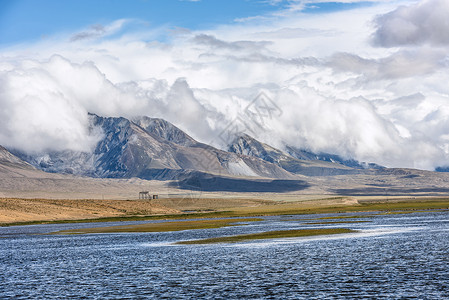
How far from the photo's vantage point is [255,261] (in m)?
56.0

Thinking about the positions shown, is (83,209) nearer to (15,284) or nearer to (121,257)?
(121,257)

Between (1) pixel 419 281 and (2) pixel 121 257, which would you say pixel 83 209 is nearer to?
(2) pixel 121 257

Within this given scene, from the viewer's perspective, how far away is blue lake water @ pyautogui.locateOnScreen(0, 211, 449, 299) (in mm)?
39812

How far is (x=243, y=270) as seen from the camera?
50.3 m

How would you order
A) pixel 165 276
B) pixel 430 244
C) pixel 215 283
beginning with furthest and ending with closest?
pixel 430 244
pixel 165 276
pixel 215 283

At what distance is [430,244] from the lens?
64.2 meters

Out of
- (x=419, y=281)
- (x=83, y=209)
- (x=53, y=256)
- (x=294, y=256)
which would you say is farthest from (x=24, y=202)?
(x=419, y=281)

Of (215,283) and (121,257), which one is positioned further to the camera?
(121,257)

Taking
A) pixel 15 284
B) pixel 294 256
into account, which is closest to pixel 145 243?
pixel 294 256

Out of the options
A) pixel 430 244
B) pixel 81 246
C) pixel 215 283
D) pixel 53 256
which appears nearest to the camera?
pixel 215 283

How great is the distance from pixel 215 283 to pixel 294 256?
16.5 m

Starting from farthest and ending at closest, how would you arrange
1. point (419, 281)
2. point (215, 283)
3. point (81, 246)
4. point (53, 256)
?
point (81, 246) < point (53, 256) < point (215, 283) < point (419, 281)

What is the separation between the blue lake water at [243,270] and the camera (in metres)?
39.8

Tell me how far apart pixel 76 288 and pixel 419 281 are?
966 inches
